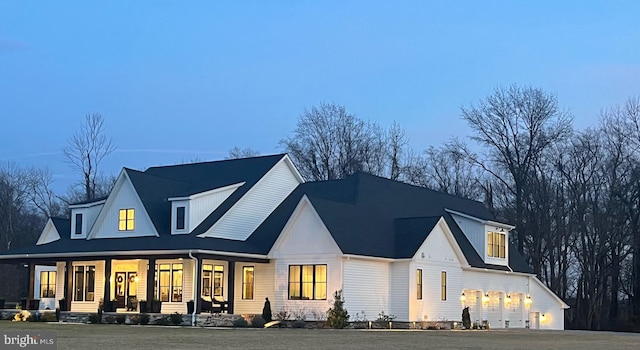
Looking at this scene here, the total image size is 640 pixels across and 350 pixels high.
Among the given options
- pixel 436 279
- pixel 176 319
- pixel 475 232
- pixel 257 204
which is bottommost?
pixel 176 319

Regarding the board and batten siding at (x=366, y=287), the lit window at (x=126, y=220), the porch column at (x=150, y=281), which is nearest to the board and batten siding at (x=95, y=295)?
the lit window at (x=126, y=220)

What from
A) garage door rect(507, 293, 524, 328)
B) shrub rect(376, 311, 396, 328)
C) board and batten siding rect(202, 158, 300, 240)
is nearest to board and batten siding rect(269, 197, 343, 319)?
shrub rect(376, 311, 396, 328)

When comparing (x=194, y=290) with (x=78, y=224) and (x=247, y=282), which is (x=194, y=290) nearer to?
(x=247, y=282)

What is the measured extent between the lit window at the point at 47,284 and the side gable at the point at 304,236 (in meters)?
13.9

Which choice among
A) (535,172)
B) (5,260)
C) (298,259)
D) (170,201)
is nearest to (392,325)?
(298,259)

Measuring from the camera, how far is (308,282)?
3881 cm

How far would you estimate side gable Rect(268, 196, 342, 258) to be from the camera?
38.3 m

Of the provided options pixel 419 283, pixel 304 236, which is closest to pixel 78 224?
pixel 304 236

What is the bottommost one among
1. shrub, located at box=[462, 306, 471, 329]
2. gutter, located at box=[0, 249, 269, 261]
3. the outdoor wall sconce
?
shrub, located at box=[462, 306, 471, 329]

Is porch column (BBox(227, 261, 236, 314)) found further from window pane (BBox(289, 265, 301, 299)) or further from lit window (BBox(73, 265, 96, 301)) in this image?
lit window (BBox(73, 265, 96, 301))

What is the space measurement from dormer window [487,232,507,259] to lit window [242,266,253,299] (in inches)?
555

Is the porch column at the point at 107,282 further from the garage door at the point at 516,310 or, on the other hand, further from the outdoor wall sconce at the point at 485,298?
the garage door at the point at 516,310

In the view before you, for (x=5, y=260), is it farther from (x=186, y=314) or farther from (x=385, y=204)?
(x=385, y=204)

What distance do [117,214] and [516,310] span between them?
930 inches
